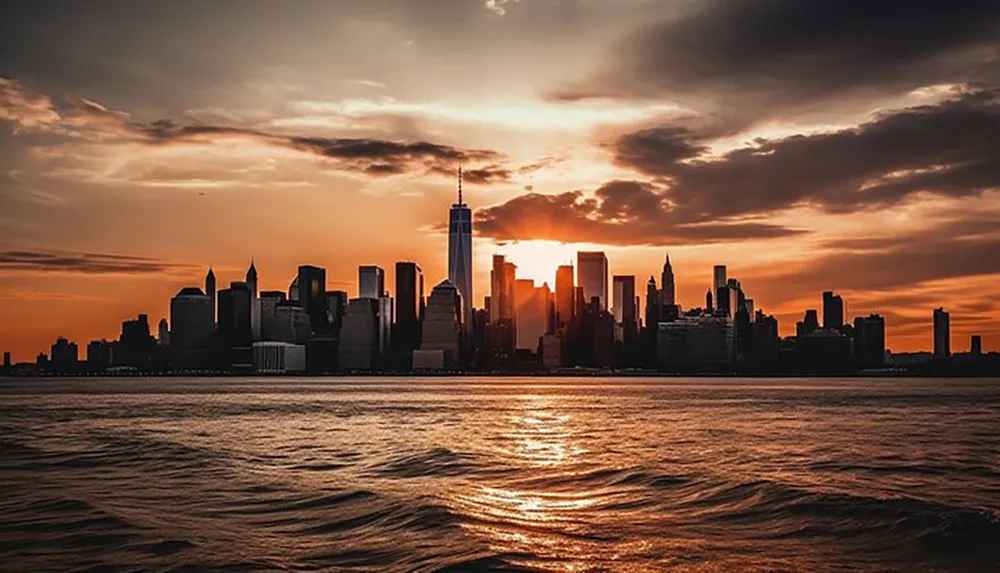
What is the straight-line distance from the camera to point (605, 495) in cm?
4203

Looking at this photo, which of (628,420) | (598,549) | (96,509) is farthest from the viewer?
(628,420)

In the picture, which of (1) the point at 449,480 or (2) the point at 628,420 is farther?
(2) the point at 628,420

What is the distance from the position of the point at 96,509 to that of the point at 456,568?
18.2 meters

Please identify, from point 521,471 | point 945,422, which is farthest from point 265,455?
point 945,422

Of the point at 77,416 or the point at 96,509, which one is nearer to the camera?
the point at 96,509

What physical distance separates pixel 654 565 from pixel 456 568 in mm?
5682

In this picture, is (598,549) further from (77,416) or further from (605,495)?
(77,416)

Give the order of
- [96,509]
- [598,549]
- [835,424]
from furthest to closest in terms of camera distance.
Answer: [835,424], [96,509], [598,549]

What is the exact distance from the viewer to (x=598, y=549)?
29297 millimetres

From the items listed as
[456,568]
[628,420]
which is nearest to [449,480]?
[456,568]

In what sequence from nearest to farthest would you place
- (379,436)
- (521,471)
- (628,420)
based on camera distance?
(521,471)
(379,436)
(628,420)

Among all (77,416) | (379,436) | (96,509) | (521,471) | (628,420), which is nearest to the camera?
(96,509)

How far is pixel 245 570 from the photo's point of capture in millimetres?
26328

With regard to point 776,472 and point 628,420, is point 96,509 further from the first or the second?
point 628,420
